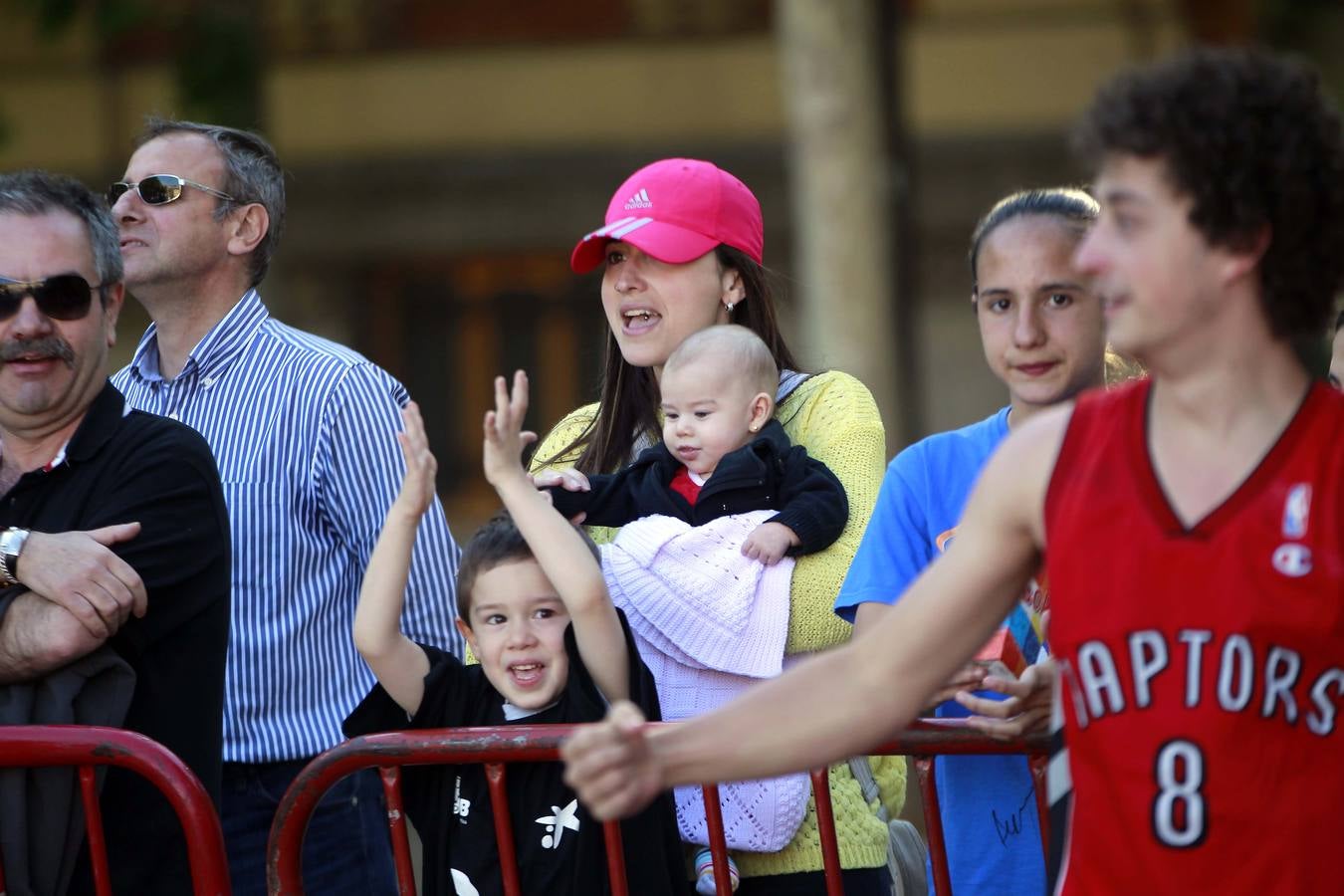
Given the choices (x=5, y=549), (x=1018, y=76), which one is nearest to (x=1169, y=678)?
(x=5, y=549)

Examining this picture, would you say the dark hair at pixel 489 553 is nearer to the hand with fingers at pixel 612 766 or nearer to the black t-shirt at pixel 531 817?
the black t-shirt at pixel 531 817

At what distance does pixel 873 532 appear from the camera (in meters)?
3.40

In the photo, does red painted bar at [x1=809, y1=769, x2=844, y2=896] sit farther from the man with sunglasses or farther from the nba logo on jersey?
the nba logo on jersey

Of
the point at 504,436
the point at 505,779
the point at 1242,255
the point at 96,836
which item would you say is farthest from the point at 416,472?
the point at 1242,255

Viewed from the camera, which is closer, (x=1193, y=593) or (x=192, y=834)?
(x=1193, y=593)

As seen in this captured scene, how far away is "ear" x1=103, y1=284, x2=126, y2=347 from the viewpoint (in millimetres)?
3760

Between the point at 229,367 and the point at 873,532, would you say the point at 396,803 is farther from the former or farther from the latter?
the point at 229,367

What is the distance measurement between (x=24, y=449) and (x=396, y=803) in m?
1.10

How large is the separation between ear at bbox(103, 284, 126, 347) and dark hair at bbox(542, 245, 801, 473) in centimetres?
97

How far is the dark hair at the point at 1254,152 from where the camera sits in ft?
7.48

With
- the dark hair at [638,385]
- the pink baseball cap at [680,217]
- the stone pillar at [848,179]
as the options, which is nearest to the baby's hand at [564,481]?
the dark hair at [638,385]

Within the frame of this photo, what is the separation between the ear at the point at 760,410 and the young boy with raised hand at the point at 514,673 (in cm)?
53

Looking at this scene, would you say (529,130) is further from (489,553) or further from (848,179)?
(489,553)

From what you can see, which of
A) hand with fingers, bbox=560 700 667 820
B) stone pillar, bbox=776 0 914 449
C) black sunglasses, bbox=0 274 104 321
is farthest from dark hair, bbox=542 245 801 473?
stone pillar, bbox=776 0 914 449
